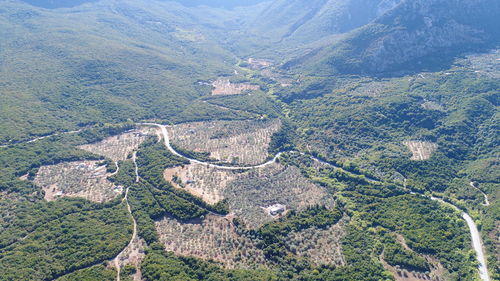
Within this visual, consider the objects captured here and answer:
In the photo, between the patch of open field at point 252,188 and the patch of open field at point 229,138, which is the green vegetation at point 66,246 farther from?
the patch of open field at point 229,138

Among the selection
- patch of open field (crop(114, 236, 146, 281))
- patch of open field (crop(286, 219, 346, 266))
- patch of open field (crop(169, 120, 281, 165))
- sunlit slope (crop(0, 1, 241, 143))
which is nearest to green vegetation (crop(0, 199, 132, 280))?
patch of open field (crop(114, 236, 146, 281))

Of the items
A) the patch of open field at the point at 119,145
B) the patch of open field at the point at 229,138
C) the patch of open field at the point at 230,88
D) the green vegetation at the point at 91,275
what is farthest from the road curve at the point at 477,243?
the patch of open field at the point at 230,88

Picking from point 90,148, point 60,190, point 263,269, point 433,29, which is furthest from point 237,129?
point 433,29

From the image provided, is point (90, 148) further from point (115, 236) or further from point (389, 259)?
point (389, 259)

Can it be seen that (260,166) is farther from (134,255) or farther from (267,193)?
(134,255)

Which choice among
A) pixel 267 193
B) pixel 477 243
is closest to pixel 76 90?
pixel 267 193

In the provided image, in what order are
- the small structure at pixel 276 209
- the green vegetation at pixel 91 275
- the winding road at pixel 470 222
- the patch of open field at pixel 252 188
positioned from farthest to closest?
the patch of open field at pixel 252 188 < the small structure at pixel 276 209 < the winding road at pixel 470 222 < the green vegetation at pixel 91 275

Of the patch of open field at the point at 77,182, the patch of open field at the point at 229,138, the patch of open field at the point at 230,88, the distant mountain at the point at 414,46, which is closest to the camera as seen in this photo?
the patch of open field at the point at 77,182

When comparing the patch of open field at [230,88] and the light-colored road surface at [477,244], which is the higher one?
the light-colored road surface at [477,244]
